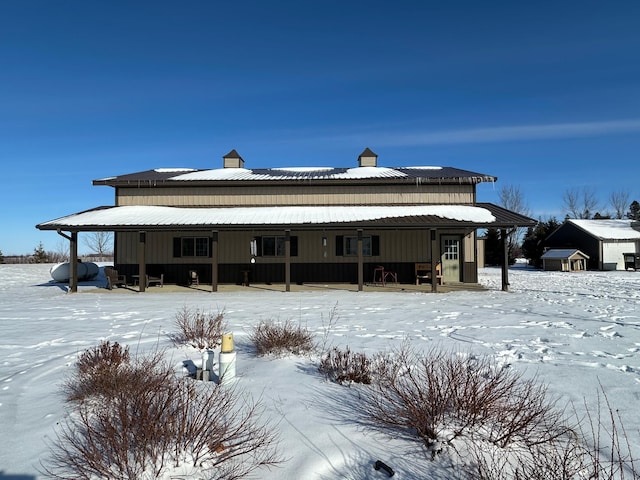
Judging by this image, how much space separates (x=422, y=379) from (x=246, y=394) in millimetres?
1920

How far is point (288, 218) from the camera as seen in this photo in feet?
47.7

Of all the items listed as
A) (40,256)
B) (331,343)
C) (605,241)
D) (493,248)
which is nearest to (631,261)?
(605,241)

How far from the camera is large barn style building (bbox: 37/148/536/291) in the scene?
13.8 metres

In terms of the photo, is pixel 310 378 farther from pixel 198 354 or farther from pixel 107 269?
pixel 107 269

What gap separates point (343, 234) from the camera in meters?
16.1

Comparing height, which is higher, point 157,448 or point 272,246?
point 272,246

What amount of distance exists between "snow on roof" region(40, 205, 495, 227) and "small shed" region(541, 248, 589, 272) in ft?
49.2

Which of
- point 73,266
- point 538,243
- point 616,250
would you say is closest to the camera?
point 73,266

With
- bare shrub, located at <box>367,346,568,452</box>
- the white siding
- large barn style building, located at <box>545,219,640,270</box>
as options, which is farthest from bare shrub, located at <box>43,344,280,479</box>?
the white siding

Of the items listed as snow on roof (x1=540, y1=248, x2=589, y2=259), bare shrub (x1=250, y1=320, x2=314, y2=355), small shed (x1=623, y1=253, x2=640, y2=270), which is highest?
snow on roof (x1=540, y1=248, x2=589, y2=259)

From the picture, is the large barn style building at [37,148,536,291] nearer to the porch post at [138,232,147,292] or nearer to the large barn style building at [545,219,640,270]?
the porch post at [138,232,147,292]

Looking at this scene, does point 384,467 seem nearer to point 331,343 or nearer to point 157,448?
point 157,448

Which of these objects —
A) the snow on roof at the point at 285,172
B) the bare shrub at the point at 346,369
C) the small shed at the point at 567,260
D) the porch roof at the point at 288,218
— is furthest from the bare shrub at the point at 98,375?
the small shed at the point at 567,260

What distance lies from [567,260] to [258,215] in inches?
900
